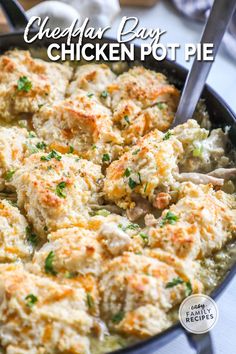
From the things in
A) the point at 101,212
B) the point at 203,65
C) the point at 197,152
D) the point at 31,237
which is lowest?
the point at 31,237

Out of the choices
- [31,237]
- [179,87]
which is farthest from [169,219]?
[179,87]

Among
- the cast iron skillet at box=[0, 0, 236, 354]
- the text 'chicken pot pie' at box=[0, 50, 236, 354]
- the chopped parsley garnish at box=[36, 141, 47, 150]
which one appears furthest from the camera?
the chopped parsley garnish at box=[36, 141, 47, 150]

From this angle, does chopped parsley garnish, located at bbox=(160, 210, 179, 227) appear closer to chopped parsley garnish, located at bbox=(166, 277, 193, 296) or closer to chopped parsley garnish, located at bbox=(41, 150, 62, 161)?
chopped parsley garnish, located at bbox=(166, 277, 193, 296)

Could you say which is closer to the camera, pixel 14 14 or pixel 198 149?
pixel 198 149

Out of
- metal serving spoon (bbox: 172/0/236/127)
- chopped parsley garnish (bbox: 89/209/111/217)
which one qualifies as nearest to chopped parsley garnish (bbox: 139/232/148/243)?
chopped parsley garnish (bbox: 89/209/111/217)

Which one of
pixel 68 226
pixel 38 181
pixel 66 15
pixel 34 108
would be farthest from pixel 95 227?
pixel 66 15

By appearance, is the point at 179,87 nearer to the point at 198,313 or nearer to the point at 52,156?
the point at 52,156
